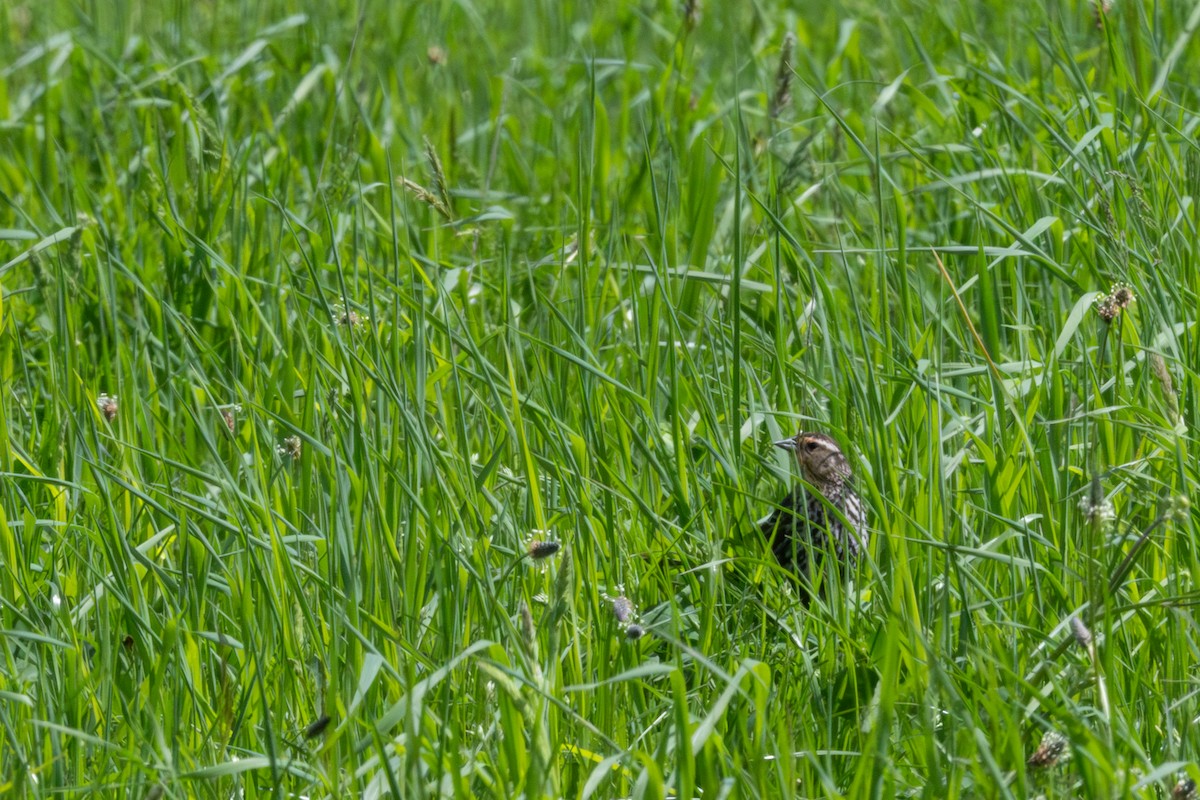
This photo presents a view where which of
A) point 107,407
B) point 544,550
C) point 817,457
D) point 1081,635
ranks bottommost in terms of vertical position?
point 817,457

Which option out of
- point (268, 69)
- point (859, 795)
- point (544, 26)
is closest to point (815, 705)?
point (859, 795)

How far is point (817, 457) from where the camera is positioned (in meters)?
4.04

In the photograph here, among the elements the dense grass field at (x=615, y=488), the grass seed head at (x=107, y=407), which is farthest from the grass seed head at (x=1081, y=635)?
the grass seed head at (x=107, y=407)

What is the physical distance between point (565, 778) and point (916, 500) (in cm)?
93

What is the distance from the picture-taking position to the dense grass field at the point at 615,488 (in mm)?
2617

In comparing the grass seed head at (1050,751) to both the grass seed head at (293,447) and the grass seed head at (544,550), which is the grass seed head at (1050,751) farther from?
the grass seed head at (293,447)

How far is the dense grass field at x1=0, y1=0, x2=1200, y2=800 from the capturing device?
262cm

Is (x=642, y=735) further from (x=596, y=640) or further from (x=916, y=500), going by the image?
(x=916, y=500)

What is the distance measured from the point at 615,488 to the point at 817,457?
0.74 metres

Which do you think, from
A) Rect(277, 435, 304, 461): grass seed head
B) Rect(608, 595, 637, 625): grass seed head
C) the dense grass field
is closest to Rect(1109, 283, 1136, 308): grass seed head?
the dense grass field

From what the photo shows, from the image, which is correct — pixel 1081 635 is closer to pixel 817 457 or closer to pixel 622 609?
pixel 622 609

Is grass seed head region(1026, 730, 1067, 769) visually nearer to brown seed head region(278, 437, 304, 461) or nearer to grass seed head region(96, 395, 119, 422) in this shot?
brown seed head region(278, 437, 304, 461)

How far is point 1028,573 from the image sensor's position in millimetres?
3125

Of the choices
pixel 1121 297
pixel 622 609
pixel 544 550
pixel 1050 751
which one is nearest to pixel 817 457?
pixel 1121 297
